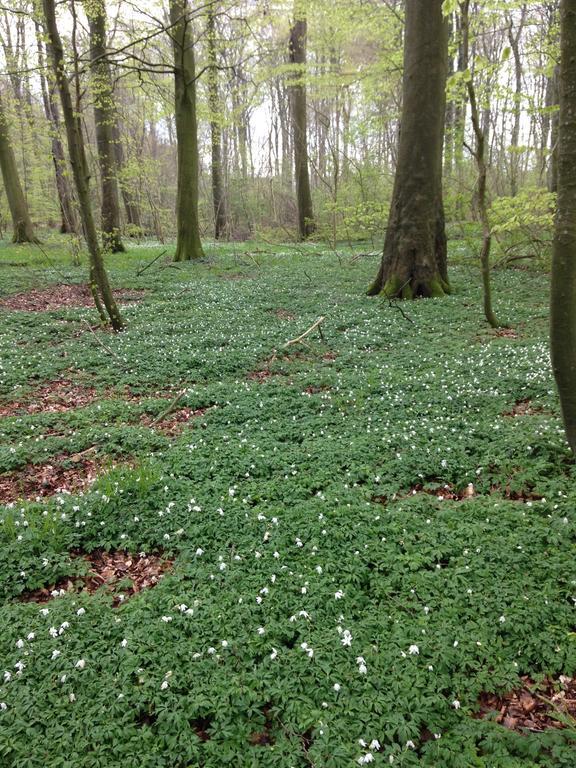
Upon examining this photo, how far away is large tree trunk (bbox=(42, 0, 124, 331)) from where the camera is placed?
321 inches

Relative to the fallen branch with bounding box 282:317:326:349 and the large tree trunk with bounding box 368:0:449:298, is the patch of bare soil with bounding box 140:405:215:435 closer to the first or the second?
the fallen branch with bounding box 282:317:326:349

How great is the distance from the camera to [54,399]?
723 cm

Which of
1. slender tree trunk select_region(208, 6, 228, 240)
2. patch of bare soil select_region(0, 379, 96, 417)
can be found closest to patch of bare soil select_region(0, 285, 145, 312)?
patch of bare soil select_region(0, 379, 96, 417)

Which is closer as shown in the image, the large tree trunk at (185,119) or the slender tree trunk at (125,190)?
the large tree trunk at (185,119)

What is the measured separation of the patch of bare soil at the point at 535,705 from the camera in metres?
2.62

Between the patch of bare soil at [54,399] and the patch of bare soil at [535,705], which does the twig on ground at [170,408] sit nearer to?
the patch of bare soil at [54,399]

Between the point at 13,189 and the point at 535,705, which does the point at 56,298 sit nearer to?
the point at 13,189

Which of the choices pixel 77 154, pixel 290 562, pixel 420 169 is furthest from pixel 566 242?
pixel 77 154

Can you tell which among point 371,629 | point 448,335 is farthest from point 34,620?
point 448,335

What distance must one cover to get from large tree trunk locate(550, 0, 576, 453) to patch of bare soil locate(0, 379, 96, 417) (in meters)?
6.31

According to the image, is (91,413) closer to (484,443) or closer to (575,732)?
(484,443)

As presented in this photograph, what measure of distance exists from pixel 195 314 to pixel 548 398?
7950 millimetres

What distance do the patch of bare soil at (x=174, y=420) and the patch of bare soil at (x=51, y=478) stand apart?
1033 millimetres

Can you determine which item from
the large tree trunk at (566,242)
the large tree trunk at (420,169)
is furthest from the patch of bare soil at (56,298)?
the large tree trunk at (566,242)
